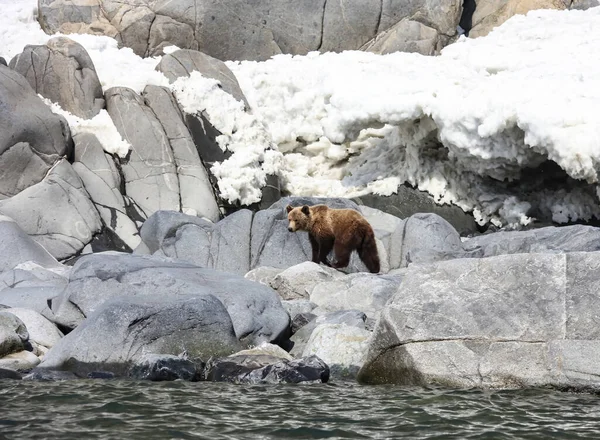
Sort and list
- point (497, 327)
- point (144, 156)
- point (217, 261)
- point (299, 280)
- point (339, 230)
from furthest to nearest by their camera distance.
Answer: point (144, 156), point (217, 261), point (339, 230), point (299, 280), point (497, 327)

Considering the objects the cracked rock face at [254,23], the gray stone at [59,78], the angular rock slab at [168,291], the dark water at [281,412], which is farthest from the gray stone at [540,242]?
the cracked rock face at [254,23]

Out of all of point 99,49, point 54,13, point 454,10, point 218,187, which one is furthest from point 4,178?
point 454,10

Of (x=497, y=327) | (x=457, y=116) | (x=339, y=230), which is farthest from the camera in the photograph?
(x=457, y=116)

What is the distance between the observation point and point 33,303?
887cm

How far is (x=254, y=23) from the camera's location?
20.1 meters

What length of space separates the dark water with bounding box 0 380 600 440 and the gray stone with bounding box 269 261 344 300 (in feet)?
11.7

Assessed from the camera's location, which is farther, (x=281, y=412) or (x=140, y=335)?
(x=140, y=335)

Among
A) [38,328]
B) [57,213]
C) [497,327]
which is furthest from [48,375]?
[57,213]

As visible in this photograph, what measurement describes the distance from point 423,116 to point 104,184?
553 centimetres

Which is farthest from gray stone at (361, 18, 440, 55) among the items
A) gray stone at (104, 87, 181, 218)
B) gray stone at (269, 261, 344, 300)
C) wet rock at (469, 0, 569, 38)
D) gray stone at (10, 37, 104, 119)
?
gray stone at (269, 261, 344, 300)

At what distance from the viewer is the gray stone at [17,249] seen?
1170cm

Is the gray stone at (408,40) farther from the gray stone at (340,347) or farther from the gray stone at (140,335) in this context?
the gray stone at (140,335)

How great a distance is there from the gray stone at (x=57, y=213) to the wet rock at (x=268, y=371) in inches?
276

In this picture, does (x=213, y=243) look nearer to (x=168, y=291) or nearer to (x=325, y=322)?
(x=168, y=291)
